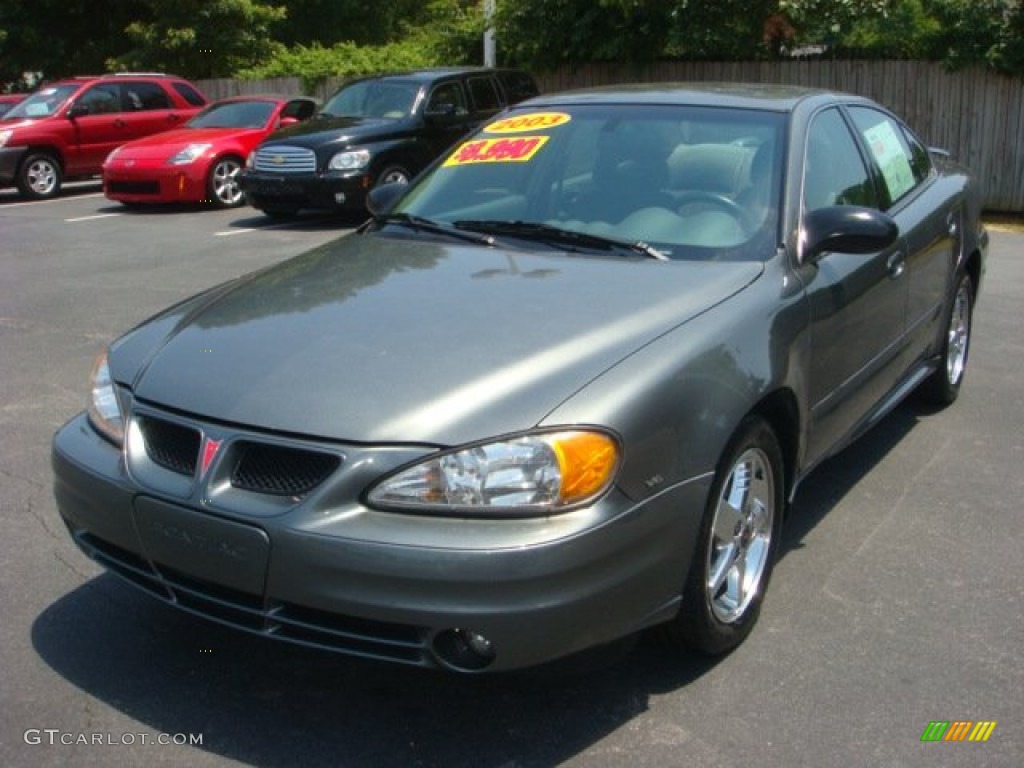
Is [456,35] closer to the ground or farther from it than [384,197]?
closer to the ground

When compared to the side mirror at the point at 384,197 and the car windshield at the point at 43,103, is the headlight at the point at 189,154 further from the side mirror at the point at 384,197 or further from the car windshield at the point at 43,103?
the side mirror at the point at 384,197

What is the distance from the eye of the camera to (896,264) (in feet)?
15.4

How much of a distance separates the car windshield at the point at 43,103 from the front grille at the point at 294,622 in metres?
15.5

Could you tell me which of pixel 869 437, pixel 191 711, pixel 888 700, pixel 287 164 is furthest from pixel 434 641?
pixel 287 164

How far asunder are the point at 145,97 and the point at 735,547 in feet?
53.8

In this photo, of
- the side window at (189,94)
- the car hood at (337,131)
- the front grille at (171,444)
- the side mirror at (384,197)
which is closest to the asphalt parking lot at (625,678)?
the front grille at (171,444)

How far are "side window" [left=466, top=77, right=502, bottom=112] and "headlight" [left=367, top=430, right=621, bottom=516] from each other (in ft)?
39.8

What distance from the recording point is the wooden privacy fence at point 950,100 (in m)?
14.4

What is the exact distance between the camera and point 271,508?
2865mm

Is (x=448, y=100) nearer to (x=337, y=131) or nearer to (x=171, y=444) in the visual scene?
(x=337, y=131)

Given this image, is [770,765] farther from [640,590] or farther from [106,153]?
[106,153]

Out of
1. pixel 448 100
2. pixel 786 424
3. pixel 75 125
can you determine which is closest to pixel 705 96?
pixel 786 424

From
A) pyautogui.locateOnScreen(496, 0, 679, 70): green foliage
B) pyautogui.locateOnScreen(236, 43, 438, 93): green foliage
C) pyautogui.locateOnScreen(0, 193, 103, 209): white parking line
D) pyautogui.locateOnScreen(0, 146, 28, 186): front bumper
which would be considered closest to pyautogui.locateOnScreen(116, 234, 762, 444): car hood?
pyautogui.locateOnScreen(496, 0, 679, 70): green foliage

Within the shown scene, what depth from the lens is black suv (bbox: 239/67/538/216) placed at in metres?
13.0
